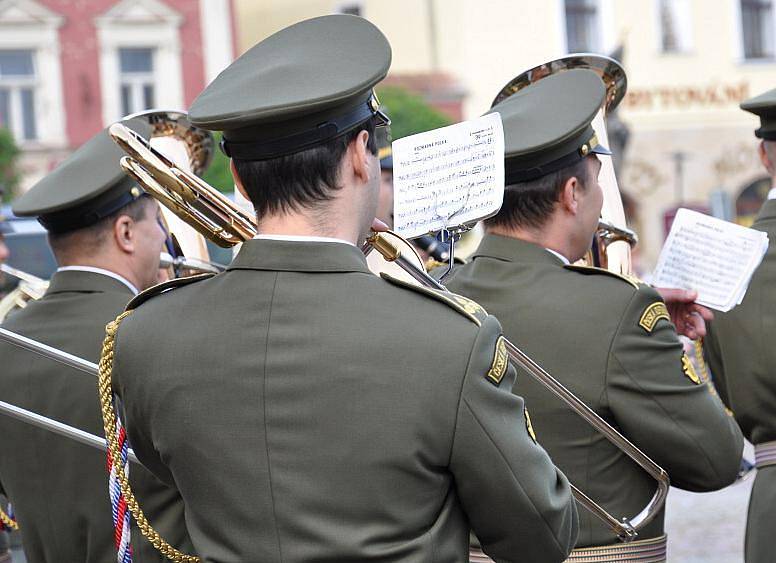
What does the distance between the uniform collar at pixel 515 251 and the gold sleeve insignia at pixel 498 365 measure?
38.0 inches

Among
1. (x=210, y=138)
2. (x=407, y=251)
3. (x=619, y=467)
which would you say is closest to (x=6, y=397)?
(x=210, y=138)

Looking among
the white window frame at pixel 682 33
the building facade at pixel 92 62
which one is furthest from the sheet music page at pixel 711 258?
the white window frame at pixel 682 33

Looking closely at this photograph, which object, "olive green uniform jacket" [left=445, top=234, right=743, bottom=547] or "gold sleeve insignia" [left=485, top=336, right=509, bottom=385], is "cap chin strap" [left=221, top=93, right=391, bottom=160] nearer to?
"gold sleeve insignia" [left=485, top=336, right=509, bottom=385]

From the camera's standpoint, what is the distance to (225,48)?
951 inches

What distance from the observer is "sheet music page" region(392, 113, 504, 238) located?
246cm

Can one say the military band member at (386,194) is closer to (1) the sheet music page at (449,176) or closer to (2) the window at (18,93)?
(1) the sheet music page at (449,176)

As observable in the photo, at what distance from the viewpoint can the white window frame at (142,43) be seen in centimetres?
2372

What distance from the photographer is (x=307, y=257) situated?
2166 millimetres

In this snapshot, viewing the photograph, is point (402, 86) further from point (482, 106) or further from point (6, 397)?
Result: point (6, 397)

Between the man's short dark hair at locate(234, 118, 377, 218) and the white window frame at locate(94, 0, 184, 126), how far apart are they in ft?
71.8

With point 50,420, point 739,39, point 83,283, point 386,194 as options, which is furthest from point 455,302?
point 739,39

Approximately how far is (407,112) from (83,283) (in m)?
19.1

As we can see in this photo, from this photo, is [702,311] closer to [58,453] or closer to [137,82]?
[58,453]

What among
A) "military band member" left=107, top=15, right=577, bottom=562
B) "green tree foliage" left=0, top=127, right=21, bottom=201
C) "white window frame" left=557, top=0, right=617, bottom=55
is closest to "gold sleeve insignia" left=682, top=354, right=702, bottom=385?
"military band member" left=107, top=15, right=577, bottom=562
